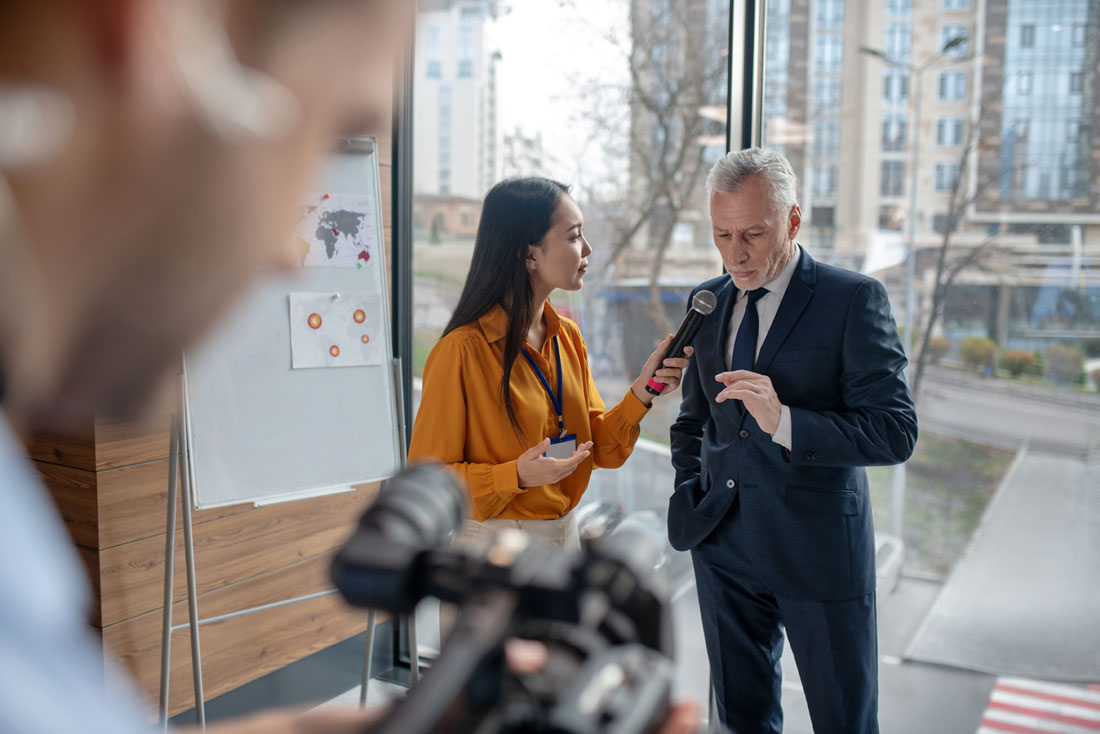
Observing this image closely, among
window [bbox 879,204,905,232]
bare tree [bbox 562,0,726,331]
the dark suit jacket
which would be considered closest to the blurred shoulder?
the dark suit jacket

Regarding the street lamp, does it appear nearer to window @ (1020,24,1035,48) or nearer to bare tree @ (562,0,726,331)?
window @ (1020,24,1035,48)

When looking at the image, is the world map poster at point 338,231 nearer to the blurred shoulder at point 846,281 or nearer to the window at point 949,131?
the blurred shoulder at point 846,281

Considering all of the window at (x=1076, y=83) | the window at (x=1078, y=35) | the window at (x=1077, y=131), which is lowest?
the window at (x=1077, y=131)

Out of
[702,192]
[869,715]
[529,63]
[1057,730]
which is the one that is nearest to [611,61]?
[529,63]

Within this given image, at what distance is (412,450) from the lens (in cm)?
213

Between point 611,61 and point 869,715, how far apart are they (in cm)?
240

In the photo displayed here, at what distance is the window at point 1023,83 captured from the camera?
2461 mm

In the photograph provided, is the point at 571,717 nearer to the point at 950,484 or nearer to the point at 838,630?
the point at 838,630

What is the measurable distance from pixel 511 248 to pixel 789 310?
77 centimetres

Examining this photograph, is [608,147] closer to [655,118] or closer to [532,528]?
[655,118]

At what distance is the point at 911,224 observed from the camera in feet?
8.64

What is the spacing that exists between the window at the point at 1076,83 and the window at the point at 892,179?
0.51 meters

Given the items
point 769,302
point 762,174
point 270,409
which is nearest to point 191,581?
point 270,409

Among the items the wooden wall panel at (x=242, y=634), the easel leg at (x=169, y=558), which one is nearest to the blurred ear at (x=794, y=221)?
the wooden wall panel at (x=242, y=634)
